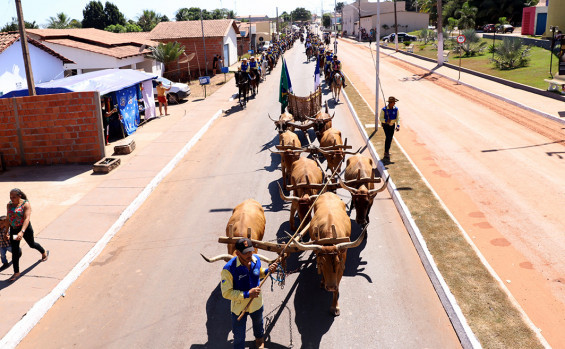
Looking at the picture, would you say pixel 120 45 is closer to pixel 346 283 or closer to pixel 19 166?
pixel 19 166

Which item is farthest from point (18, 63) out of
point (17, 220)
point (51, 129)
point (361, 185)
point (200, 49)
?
point (200, 49)

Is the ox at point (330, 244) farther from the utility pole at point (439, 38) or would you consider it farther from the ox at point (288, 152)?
the utility pole at point (439, 38)

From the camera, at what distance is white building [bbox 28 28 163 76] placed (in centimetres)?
2906

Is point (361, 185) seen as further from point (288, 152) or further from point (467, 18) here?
point (467, 18)

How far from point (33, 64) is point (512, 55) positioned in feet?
102

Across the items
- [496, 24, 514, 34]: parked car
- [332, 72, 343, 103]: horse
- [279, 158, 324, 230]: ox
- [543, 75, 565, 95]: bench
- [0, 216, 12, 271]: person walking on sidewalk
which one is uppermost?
[496, 24, 514, 34]: parked car

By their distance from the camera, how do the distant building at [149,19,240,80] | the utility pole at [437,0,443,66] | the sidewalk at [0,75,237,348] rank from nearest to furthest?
the sidewalk at [0,75,237,348], the utility pole at [437,0,443,66], the distant building at [149,19,240,80]

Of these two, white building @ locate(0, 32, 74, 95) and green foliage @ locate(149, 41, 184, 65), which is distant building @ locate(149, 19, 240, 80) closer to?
green foliage @ locate(149, 41, 184, 65)

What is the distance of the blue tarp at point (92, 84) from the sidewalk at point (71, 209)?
2418 mm

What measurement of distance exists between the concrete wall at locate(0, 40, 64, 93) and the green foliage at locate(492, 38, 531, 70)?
98.0 feet

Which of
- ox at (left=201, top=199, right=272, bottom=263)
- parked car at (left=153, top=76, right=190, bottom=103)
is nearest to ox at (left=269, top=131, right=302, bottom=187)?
ox at (left=201, top=199, right=272, bottom=263)

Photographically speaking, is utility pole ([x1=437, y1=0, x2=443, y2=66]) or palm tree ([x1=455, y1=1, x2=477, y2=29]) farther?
palm tree ([x1=455, y1=1, x2=477, y2=29])

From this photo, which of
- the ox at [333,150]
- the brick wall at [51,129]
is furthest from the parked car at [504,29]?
the brick wall at [51,129]

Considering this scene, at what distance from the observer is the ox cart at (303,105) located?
17.7 meters
